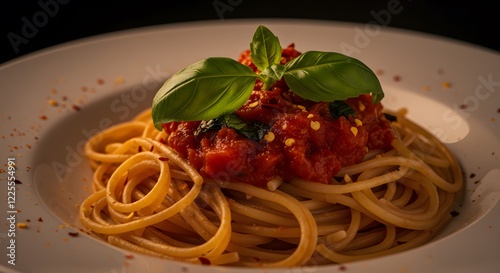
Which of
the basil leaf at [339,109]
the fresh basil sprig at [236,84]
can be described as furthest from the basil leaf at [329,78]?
the basil leaf at [339,109]

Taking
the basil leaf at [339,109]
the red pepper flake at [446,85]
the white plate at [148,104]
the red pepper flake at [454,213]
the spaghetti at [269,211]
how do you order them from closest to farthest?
the white plate at [148,104], the spaghetti at [269,211], the basil leaf at [339,109], the red pepper flake at [454,213], the red pepper flake at [446,85]

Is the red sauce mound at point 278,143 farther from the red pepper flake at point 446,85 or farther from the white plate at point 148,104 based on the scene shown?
the red pepper flake at point 446,85

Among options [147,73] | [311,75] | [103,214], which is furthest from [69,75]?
[311,75]

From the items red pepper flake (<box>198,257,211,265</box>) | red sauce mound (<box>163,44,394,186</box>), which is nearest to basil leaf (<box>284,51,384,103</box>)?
red sauce mound (<box>163,44,394,186</box>)

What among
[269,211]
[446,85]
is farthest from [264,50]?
[446,85]

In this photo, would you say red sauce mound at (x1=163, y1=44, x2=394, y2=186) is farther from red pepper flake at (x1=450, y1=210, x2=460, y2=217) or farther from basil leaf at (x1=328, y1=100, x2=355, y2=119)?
red pepper flake at (x1=450, y1=210, x2=460, y2=217)

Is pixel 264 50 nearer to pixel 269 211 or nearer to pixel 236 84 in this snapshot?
pixel 236 84
